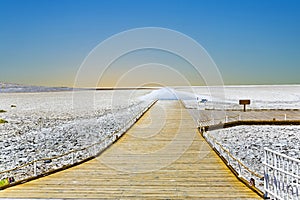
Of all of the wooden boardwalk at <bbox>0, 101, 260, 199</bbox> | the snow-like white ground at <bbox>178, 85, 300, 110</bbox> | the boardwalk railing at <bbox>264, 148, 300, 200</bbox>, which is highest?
the snow-like white ground at <bbox>178, 85, 300, 110</bbox>

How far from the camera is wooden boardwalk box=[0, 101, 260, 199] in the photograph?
618cm

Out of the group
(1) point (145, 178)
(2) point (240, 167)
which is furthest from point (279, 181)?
(1) point (145, 178)

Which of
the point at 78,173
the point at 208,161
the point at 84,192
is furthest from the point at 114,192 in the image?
the point at 208,161

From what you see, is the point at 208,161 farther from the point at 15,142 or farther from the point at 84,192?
the point at 15,142

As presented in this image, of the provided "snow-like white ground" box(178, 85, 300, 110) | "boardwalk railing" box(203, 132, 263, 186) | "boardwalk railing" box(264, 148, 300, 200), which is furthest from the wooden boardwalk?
"snow-like white ground" box(178, 85, 300, 110)

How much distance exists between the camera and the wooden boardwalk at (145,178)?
6.18 m

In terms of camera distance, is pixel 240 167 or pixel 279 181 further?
pixel 240 167

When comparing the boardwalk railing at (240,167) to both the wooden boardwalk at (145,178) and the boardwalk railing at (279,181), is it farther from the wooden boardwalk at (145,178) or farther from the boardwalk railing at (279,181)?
the boardwalk railing at (279,181)

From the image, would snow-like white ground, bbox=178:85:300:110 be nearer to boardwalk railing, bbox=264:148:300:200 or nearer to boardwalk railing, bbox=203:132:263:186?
boardwalk railing, bbox=203:132:263:186

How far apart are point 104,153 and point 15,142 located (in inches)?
326

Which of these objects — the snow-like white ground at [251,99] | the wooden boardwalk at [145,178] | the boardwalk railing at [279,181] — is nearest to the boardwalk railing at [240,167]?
the wooden boardwalk at [145,178]

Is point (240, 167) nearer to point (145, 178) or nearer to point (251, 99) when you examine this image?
point (145, 178)

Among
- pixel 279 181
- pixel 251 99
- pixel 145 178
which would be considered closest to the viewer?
pixel 279 181

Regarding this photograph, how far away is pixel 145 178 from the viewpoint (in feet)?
23.9
